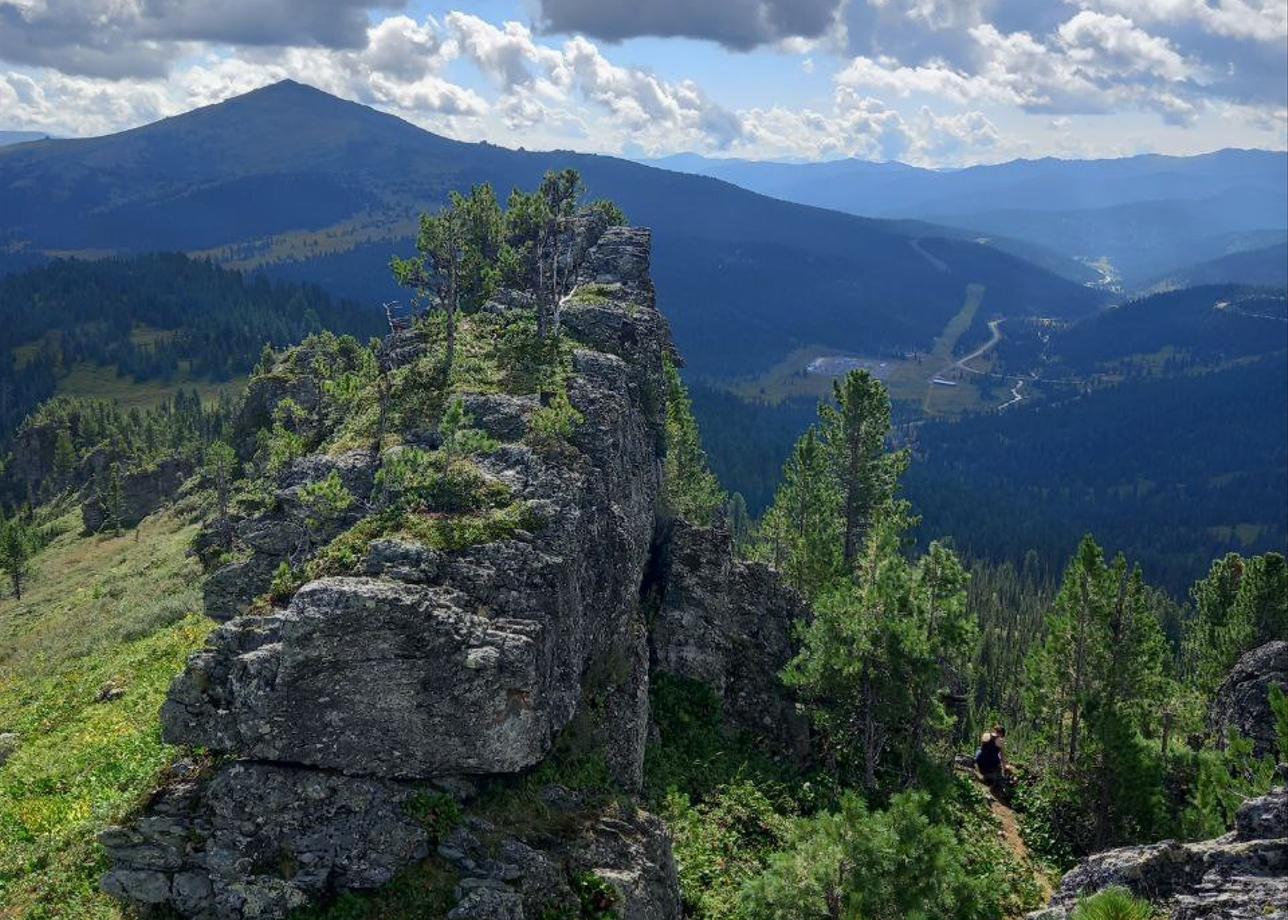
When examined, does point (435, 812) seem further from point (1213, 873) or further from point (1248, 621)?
point (1248, 621)

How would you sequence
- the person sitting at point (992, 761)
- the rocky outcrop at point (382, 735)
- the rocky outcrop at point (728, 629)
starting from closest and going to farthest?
the rocky outcrop at point (382, 735) → the rocky outcrop at point (728, 629) → the person sitting at point (992, 761)

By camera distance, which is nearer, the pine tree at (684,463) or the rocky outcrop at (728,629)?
the rocky outcrop at (728,629)

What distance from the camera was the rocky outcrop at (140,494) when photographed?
427 feet

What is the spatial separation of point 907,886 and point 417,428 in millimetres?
26358

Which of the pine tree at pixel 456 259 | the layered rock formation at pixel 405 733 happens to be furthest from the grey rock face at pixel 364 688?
the pine tree at pixel 456 259

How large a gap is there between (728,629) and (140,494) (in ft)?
396

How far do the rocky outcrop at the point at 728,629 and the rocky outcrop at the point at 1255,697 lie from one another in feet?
82.7

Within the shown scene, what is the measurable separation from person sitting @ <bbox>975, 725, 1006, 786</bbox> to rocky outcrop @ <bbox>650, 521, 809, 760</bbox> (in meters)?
14.5

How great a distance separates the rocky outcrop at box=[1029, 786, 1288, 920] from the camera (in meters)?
18.8

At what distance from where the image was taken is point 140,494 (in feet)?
438

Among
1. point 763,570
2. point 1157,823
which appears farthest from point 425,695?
point 1157,823

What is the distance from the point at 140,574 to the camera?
80.3 meters

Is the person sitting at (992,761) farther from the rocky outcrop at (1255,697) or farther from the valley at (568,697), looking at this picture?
the rocky outcrop at (1255,697)

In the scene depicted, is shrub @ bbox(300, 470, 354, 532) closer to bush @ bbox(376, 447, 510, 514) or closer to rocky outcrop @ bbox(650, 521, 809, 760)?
bush @ bbox(376, 447, 510, 514)
